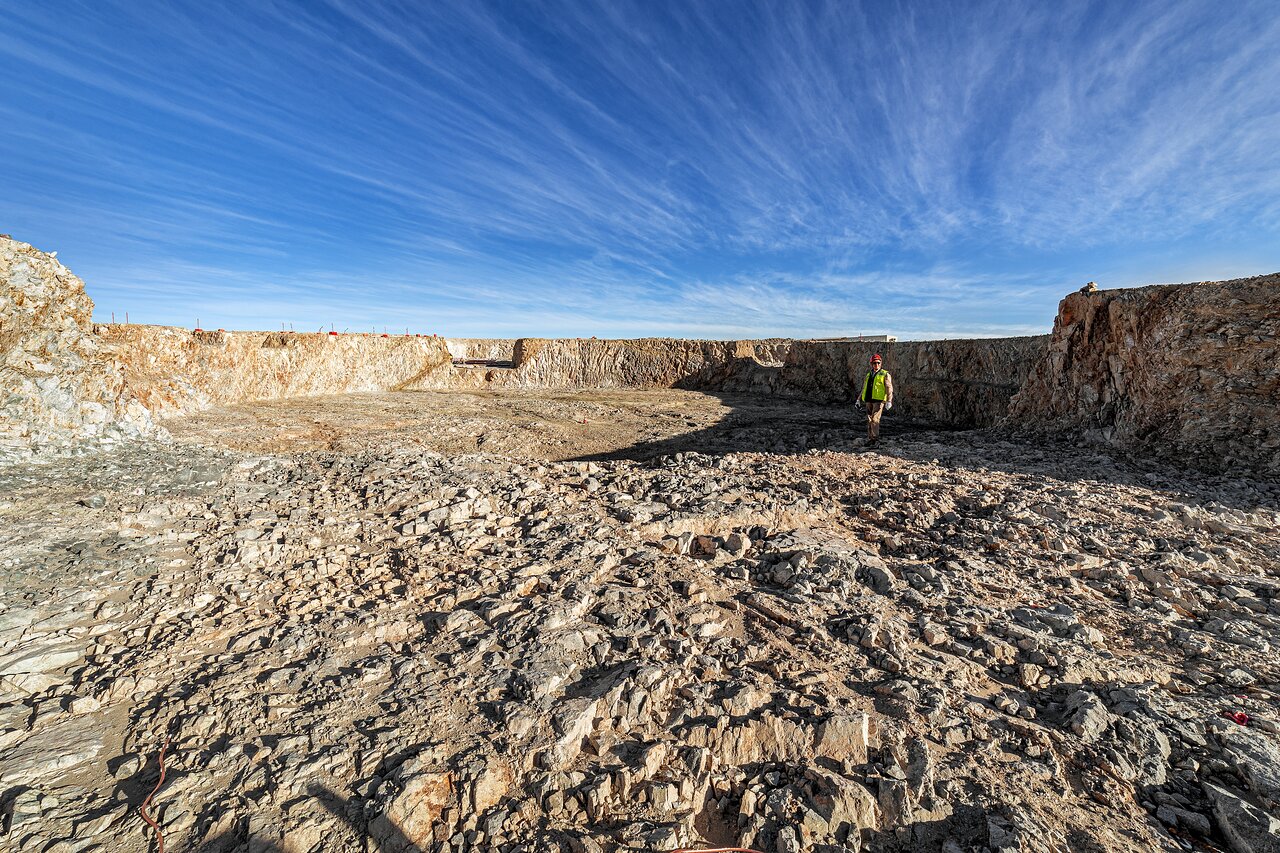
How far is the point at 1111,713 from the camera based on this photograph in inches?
119

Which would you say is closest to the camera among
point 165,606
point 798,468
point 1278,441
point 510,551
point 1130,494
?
point 165,606

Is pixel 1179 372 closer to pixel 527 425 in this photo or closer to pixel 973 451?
pixel 973 451

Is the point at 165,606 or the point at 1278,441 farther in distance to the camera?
the point at 1278,441

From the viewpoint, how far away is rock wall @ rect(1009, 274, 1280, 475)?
24.3 ft

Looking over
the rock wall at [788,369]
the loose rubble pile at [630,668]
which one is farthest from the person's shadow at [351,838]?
the rock wall at [788,369]

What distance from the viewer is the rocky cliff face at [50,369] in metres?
7.02

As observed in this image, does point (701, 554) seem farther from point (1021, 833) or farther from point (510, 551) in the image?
point (1021, 833)

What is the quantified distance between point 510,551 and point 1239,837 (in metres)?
4.83

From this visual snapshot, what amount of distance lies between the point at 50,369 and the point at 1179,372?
56.3 ft

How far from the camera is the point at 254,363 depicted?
1750cm

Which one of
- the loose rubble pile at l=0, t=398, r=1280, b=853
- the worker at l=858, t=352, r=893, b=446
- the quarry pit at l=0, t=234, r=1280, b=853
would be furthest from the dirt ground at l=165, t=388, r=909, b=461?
the loose rubble pile at l=0, t=398, r=1280, b=853

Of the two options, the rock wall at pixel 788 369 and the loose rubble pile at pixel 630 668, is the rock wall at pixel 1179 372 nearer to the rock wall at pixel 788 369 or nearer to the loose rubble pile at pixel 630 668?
the loose rubble pile at pixel 630 668

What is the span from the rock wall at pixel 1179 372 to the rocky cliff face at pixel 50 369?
16.2 metres

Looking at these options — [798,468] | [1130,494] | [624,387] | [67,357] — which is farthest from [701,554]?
[624,387]
